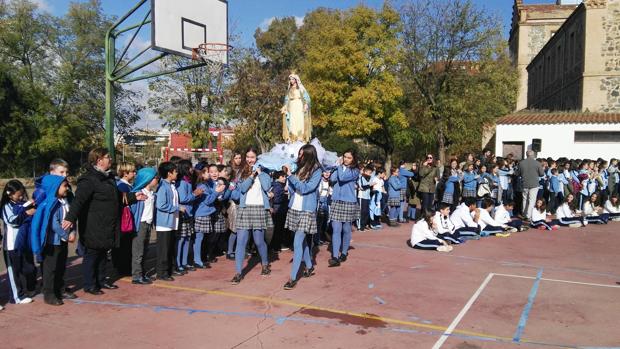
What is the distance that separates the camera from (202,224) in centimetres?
769

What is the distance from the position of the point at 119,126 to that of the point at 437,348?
1292 inches

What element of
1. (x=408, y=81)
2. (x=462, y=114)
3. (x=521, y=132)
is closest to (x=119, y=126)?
(x=408, y=81)

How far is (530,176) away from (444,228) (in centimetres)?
462

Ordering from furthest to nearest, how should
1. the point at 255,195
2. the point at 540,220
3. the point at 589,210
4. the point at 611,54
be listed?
1. the point at 611,54
2. the point at 589,210
3. the point at 540,220
4. the point at 255,195

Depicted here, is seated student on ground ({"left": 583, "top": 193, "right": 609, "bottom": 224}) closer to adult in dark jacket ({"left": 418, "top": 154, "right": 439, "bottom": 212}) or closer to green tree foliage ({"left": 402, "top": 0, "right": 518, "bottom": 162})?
adult in dark jacket ({"left": 418, "top": 154, "right": 439, "bottom": 212})

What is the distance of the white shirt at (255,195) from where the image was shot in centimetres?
684

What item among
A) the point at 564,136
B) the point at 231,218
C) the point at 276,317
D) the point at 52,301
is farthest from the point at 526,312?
the point at 564,136

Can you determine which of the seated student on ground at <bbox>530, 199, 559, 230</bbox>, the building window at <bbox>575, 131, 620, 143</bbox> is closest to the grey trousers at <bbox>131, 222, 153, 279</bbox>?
the seated student on ground at <bbox>530, 199, 559, 230</bbox>

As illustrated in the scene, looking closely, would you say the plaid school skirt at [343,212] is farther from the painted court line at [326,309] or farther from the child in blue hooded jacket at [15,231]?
the child in blue hooded jacket at [15,231]

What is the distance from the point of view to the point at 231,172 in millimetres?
8500

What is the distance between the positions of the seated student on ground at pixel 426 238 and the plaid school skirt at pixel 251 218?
12.0 ft

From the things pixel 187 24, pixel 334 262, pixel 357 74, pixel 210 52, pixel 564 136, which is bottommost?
pixel 334 262

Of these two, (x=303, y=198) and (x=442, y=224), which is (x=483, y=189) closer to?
(x=442, y=224)

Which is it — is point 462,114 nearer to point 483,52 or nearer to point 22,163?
point 483,52
